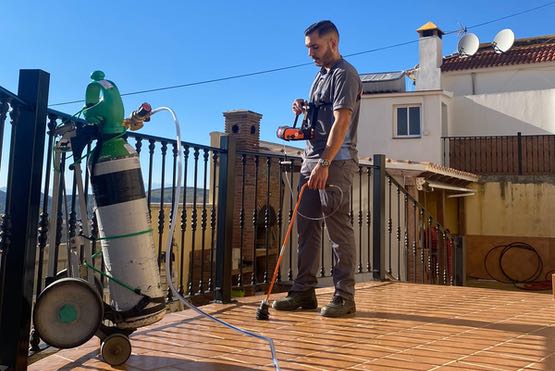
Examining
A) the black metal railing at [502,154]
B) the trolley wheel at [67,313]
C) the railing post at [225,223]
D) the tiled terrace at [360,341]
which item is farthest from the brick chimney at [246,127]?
the trolley wheel at [67,313]

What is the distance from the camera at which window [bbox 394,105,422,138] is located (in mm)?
15945

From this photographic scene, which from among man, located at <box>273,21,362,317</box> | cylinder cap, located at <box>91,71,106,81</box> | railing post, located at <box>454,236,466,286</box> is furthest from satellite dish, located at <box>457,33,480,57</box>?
cylinder cap, located at <box>91,71,106,81</box>

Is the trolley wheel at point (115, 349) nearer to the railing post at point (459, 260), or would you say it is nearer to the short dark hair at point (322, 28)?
the short dark hair at point (322, 28)

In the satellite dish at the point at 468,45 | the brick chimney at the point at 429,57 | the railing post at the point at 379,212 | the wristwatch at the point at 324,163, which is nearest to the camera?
the wristwatch at the point at 324,163

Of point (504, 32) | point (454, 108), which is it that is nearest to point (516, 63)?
point (504, 32)

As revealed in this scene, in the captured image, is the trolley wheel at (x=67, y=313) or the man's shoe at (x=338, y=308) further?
the man's shoe at (x=338, y=308)

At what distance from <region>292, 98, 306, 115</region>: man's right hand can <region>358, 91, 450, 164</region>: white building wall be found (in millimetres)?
11946

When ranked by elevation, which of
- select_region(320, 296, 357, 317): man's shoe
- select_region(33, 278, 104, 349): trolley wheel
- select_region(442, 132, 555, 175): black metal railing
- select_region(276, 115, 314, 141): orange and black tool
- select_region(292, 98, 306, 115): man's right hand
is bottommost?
select_region(320, 296, 357, 317): man's shoe

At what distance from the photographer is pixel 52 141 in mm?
2496

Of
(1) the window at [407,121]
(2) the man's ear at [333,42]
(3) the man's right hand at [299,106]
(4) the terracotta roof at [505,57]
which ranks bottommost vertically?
(3) the man's right hand at [299,106]

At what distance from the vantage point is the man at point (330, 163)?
3230 millimetres

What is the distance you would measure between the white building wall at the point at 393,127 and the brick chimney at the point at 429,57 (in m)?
1.51

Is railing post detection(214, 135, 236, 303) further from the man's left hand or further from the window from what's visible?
the window

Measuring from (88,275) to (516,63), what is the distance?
17.9m
